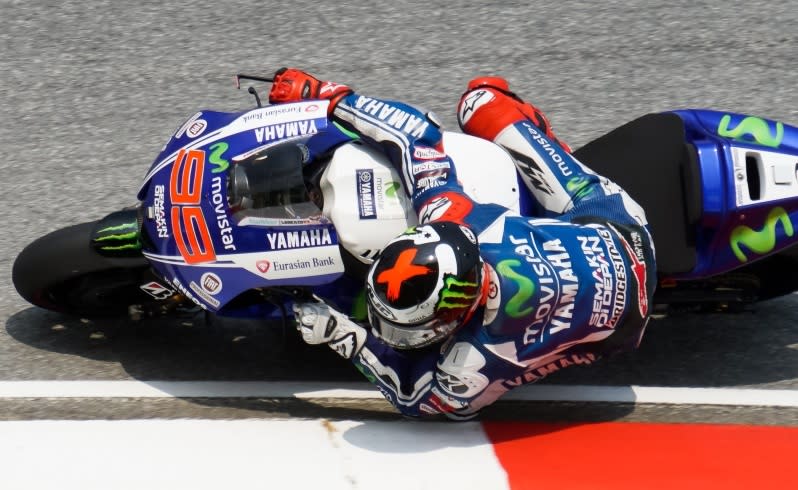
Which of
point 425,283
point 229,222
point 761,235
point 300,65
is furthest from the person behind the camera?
point 300,65

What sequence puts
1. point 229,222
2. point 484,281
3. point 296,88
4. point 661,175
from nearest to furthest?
point 484,281
point 229,222
point 661,175
point 296,88

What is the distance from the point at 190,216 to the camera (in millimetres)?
3727

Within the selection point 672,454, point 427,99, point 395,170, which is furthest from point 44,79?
point 672,454

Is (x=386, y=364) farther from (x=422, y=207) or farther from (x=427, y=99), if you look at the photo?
(x=427, y=99)

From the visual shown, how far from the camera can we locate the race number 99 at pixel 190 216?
3717mm

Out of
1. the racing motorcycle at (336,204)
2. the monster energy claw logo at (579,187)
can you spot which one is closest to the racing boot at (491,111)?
the racing motorcycle at (336,204)

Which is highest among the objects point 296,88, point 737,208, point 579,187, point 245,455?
point 296,88

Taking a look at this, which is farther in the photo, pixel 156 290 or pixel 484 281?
pixel 156 290

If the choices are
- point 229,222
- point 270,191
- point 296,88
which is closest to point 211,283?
point 229,222

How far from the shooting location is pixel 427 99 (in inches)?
223

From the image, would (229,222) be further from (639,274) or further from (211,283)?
(639,274)

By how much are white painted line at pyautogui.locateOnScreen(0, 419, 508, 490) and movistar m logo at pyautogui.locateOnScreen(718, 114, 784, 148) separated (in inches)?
50.6

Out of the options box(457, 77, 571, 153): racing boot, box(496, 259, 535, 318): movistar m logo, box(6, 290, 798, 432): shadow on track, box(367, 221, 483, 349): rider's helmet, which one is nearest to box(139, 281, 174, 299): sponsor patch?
box(6, 290, 798, 432): shadow on track

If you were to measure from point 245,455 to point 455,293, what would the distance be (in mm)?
794
